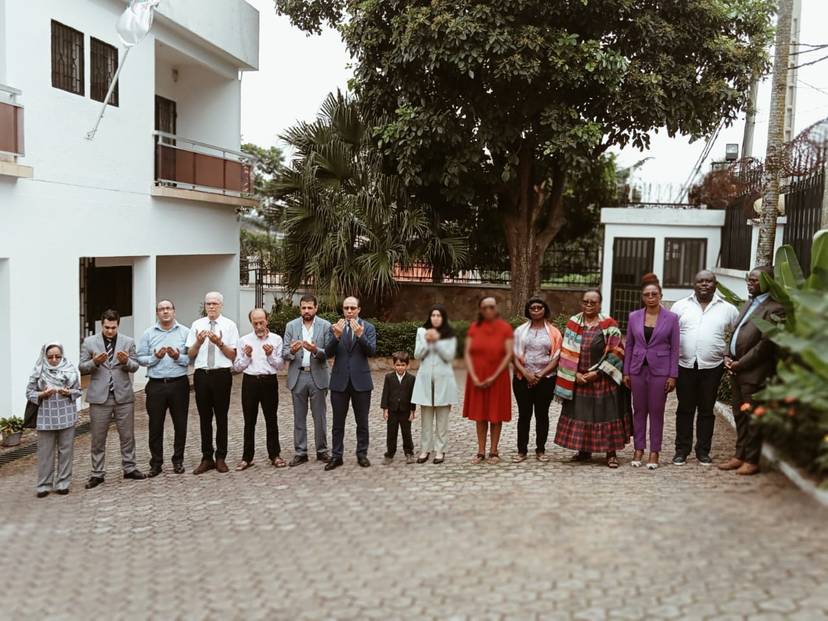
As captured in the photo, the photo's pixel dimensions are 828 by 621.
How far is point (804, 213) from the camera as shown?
10812 millimetres

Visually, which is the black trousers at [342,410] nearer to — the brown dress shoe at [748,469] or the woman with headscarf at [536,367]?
the woman with headscarf at [536,367]

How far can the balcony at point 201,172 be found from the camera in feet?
45.7

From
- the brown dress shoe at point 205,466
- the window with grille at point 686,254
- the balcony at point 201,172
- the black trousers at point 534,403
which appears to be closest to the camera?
the black trousers at point 534,403

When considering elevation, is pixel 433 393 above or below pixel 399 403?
above

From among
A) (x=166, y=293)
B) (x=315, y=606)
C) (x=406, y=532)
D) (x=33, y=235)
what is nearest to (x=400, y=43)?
(x=33, y=235)

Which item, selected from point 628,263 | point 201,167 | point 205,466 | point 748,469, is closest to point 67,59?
point 201,167

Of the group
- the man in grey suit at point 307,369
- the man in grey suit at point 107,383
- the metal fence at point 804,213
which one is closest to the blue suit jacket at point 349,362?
the man in grey suit at point 307,369

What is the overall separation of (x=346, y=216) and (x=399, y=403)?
23.9 feet

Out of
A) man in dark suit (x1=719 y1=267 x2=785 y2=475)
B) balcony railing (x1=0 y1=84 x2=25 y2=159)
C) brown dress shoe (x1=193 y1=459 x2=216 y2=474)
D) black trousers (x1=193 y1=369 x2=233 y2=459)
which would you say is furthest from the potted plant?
man in dark suit (x1=719 y1=267 x2=785 y2=475)

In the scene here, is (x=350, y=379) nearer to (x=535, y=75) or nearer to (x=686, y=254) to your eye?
(x=535, y=75)

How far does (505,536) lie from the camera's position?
477 centimetres

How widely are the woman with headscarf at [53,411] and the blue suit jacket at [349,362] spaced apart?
2.31 metres

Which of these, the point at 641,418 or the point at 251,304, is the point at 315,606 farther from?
the point at 251,304

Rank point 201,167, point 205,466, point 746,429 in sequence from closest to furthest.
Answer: point 746,429 → point 205,466 → point 201,167
